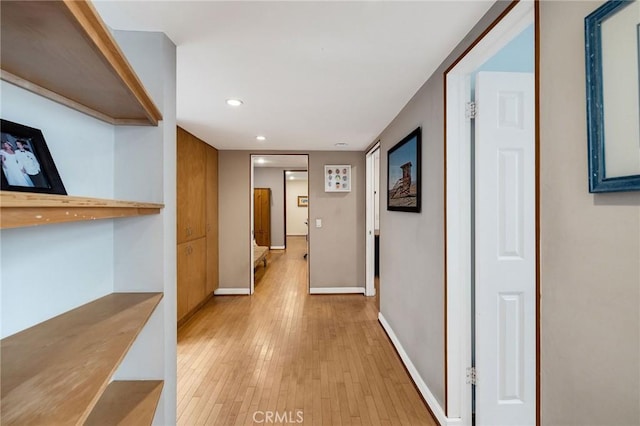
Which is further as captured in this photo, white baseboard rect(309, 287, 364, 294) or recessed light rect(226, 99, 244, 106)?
white baseboard rect(309, 287, 364, 294)

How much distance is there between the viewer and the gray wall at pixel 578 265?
0.74 metres

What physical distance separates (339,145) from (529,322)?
323cm

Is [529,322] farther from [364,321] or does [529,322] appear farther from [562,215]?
[364,321]

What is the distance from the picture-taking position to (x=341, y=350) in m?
2.84

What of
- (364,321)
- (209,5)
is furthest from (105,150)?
(364,321)

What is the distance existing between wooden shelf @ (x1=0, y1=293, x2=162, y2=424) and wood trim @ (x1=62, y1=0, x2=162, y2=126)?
0.82 m

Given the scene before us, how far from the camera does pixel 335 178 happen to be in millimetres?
4656

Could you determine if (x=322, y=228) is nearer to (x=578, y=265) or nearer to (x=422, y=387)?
(x=422, y=387)

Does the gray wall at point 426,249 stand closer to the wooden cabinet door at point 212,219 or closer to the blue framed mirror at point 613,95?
the blue framed mirror at point 613,95

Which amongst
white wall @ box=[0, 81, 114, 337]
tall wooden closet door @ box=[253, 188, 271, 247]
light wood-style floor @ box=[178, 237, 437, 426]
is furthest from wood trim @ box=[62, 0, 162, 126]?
tall wooden closet door @ box=[253, 188, 271, 247]

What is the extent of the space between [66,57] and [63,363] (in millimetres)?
818

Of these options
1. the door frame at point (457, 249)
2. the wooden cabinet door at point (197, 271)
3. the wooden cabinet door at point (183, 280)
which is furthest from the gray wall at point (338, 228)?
the door frame at point (457, 249)

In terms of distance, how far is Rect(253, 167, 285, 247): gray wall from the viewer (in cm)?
900

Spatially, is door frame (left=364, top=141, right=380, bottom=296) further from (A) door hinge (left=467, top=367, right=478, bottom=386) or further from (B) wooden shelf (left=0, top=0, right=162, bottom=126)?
(B) wooden shelf (left=0, top=0, right=162, bottom=126)
